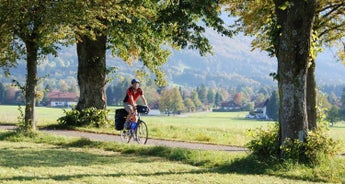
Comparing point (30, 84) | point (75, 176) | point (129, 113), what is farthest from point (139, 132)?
point (75, 176)

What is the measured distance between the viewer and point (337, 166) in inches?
468

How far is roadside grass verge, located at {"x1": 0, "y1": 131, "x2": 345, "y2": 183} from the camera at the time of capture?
10.2 meters

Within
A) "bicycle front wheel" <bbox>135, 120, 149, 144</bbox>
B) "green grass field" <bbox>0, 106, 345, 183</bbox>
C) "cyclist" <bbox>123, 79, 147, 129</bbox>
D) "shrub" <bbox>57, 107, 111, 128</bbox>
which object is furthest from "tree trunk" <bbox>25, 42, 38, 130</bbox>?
"shrub" <bbox>57, 107, 111, 128</bbox>

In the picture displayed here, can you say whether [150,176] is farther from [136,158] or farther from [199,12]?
[199,12]

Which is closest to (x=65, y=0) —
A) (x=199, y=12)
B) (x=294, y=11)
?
(x=199, y=12)

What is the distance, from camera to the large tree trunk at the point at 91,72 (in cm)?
2641

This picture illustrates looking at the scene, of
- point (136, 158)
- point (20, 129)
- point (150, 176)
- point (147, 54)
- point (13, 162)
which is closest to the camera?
point (150, 176)

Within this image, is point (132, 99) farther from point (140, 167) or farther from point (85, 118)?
point (85, 118)

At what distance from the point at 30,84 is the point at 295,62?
1174 cm

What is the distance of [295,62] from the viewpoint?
12570 mm

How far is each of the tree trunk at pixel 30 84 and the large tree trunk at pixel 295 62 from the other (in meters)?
11.0

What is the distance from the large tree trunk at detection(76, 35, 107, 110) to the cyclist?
347 inches

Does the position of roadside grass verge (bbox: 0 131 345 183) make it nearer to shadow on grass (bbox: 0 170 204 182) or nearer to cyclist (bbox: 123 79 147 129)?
shadow on grass (bbox: 0 170 204 182)

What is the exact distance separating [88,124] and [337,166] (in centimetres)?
1631
